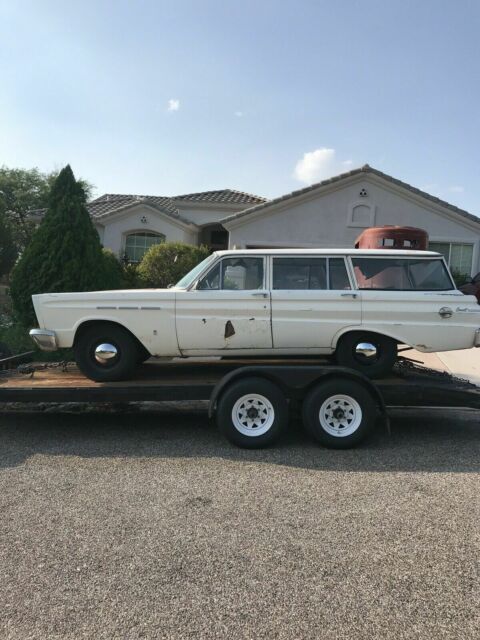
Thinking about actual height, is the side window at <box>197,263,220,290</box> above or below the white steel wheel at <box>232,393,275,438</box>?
above

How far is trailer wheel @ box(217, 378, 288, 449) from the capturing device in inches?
207

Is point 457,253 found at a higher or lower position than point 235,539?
higher

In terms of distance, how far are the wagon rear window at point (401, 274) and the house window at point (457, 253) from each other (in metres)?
13.4

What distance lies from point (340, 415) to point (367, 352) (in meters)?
0.85

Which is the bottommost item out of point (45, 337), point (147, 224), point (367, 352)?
point (367, 352)

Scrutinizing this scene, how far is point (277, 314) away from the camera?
5.62 m

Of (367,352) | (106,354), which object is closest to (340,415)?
(367,352)

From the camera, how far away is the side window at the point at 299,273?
577cm

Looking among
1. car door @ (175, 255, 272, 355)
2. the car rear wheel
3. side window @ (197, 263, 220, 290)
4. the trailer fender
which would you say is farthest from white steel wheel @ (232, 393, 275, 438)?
side window @ (197, 263, 220, 290)

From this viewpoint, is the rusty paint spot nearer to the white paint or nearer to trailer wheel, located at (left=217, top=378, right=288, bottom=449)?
the white paint

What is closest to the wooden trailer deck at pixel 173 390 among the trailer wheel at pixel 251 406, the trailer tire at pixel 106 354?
the trailer tire at pixel 106 354

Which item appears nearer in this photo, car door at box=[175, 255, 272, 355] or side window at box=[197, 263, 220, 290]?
car door at box=[175, 255, 272, 355]

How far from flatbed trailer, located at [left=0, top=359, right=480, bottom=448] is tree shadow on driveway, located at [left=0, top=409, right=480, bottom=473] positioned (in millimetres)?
240

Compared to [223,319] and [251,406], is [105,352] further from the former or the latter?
[251,406]
